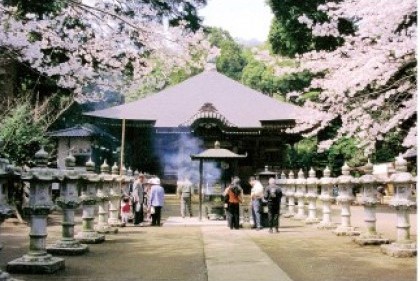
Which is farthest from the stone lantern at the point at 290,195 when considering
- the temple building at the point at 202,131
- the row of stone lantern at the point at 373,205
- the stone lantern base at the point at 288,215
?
the temple building at the point at 202,131

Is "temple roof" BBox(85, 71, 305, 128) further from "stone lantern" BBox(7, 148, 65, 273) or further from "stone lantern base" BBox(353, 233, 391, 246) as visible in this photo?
"stone lantern" BBox(7, 148, 65, 273)

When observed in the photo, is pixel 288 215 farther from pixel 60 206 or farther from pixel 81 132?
pixel 81 132

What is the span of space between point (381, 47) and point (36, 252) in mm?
7294

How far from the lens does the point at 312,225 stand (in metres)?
16.9

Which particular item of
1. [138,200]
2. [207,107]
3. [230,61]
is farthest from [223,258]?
[230,61]

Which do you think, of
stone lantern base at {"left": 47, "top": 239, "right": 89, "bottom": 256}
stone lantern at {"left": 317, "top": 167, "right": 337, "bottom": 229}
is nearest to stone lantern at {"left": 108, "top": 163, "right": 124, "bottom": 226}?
stone lantern base at {"left": 47, "top": 239, "right": 89, "bottom": 256}

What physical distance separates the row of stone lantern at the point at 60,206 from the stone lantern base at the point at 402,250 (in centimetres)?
613

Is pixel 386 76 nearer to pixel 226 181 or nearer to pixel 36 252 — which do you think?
pixel 36 252

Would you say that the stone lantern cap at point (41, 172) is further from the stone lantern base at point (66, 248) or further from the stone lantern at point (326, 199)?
the stone lantern at point (326, 199)

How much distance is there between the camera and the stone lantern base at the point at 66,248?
9.88m

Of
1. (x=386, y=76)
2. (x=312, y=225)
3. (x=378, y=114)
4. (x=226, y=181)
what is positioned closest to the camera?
(x=386, y=76)

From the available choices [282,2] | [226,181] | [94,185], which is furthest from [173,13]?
[282,2]

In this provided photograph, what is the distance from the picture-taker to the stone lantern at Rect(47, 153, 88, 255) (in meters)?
9.41

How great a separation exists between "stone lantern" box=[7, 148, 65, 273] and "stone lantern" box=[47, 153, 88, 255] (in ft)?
3.22
